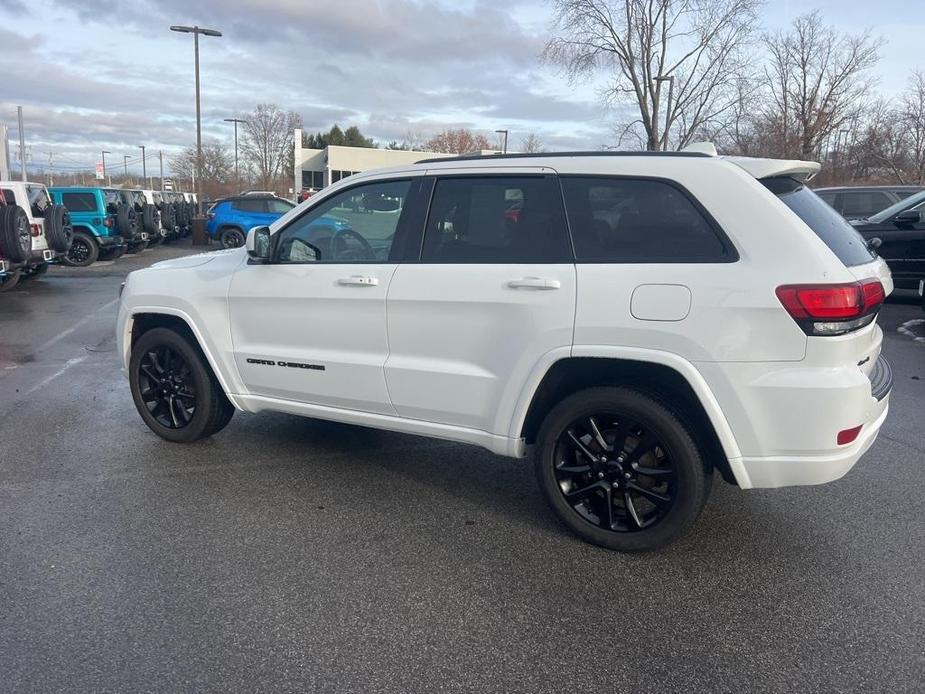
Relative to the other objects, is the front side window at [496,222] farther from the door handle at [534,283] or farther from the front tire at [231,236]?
the front tire at [231,236]

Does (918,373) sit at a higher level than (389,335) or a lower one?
lower

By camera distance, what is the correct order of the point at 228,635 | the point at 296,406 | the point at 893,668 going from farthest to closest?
the point at 296,406 < the point at 228,635 < the point at 893,668

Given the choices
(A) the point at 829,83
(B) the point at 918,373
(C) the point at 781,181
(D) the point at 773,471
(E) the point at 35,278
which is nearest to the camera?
(D) the point at 773,471

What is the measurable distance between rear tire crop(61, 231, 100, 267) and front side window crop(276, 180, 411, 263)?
15658 millimetres

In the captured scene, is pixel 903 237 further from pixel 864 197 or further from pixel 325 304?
pixel 325 304

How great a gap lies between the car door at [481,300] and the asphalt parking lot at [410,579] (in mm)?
688

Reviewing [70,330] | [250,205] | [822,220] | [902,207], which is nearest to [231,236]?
[250,205]

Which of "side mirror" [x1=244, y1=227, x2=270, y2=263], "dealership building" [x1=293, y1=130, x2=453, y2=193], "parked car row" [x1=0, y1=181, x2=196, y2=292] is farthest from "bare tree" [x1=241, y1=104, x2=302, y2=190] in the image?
"side mirror" [x1=244, y1=227, x2=270, y2=263]

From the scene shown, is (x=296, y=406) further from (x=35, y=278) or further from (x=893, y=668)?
(x=35, y=278)

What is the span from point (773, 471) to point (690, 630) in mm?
792

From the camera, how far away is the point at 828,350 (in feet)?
10.0

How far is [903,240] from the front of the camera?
33.2 ft

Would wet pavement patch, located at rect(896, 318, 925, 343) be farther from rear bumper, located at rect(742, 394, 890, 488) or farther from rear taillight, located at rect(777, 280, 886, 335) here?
rear taillight, located at rect(777, 280, 886, 335)

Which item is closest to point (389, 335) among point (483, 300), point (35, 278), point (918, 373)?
point (483, 300)
